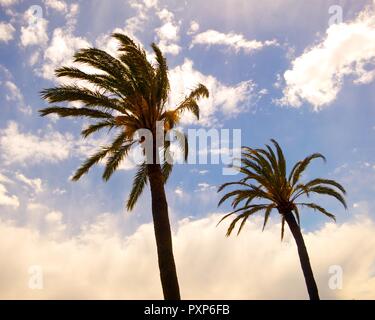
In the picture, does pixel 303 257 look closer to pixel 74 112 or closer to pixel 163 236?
pixel 163 236

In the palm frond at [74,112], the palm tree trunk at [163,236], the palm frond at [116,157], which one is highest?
the palm frond at [74,112]

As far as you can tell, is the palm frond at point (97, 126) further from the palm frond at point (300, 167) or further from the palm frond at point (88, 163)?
the palm frond at point (300, 167)

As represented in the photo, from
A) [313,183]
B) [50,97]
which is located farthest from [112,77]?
[313,183]

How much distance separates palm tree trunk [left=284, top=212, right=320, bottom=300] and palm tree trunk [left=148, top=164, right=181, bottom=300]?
30.4ft

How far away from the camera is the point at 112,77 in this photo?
541 inches

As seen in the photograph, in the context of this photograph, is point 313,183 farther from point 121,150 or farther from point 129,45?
point 129,45

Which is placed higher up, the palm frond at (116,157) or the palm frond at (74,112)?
the palm frond at (74,112)

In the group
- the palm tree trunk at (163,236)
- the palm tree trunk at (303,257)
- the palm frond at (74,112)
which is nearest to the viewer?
the palm tree trunk at (163,236)

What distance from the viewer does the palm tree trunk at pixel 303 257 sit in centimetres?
1812

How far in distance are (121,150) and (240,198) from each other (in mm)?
7526

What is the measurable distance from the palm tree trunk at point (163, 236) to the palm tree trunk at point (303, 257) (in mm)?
9253

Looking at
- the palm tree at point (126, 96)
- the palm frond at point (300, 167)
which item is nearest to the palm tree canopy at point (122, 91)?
the palm tree at point (126, 96)

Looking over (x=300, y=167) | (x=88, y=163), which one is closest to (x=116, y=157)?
(x=88, y=163)

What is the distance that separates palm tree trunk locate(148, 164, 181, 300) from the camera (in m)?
11.0
